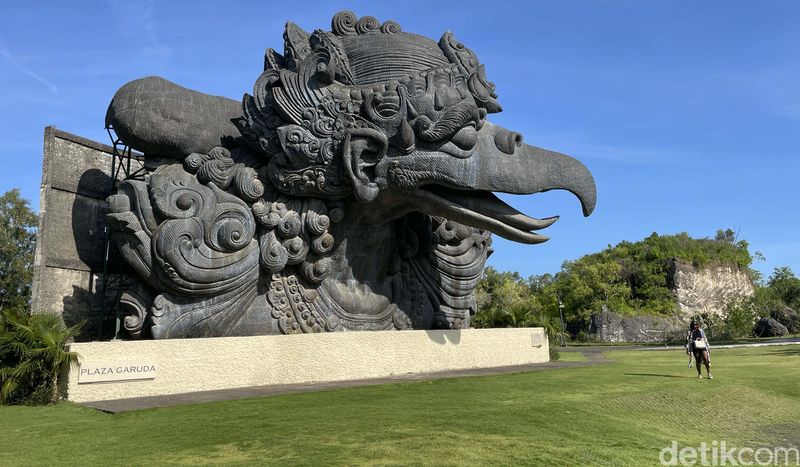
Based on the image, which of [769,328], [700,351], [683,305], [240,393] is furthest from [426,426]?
[683,305]

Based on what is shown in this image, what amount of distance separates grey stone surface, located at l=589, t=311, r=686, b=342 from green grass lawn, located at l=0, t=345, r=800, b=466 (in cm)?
3313

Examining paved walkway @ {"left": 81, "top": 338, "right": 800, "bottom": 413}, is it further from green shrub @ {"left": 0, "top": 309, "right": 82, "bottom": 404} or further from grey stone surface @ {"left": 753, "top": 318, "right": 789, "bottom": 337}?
grey stone surface @ {"left": 753, "top": 318, "right": 789, "bottom": 337}

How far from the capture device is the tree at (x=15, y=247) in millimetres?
26453

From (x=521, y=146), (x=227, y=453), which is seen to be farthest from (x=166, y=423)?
(x=521, y=146)

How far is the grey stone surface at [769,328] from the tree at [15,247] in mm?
42168

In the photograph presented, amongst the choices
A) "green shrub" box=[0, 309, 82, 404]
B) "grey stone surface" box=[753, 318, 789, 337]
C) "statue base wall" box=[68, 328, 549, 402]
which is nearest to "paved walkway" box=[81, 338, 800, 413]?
"statue base wall" box=[68, 328, 549, 402]

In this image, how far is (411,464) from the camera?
4.96 meters

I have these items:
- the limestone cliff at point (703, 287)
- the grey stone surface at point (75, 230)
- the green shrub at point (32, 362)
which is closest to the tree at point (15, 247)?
the grey stone surface at point (75, 230)

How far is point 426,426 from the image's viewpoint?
247 inches

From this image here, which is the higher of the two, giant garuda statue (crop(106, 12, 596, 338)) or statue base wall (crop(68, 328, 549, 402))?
giant garuda statue (crop(106, 12, 596, 338))

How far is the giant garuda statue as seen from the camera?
989cm

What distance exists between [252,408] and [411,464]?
3.13 m

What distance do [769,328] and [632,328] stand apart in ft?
30.1

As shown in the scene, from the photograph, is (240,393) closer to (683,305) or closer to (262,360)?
(262,360)
